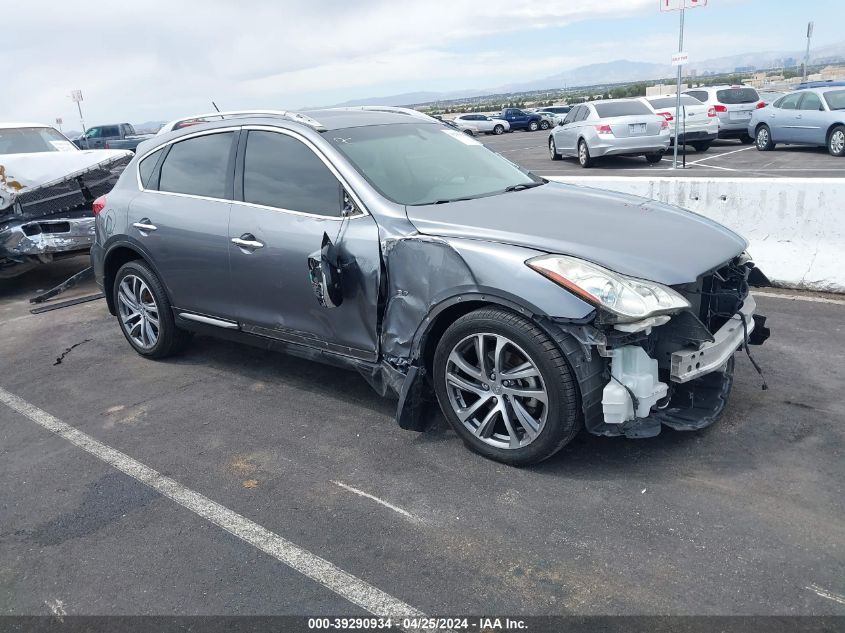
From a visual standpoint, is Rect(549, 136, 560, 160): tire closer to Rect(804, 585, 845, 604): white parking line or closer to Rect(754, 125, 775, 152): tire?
Rect(754, 125, 775, 152): tire

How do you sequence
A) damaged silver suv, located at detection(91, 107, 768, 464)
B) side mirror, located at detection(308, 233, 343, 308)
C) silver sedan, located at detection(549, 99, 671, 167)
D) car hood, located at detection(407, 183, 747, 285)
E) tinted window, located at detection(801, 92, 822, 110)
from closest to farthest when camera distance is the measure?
damaged silver suv, located at detection(91, 107, 768, 464) < car hood, located at detection(407, 183, 747, 285) < side mirror, located at detection(308, 233, 343, 308) < tinted window, located at detection(801, 92, 822, 110) < silver sedan, located at detection(549, 99, 671, 167)

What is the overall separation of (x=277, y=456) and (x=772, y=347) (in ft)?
12.0

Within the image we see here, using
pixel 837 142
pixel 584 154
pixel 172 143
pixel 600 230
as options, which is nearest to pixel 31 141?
pixel 172 143

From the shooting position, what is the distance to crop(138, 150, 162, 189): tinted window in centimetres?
571

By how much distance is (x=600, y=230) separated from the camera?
396 cm

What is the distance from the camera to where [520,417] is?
3.79 m

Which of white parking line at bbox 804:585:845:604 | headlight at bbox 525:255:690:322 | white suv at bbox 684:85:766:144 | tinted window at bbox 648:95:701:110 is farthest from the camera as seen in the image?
white suv at bbox 684:85:766:144

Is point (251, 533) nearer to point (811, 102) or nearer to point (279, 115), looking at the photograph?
point (279, 115)

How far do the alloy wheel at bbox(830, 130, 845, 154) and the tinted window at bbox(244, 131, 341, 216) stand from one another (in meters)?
16.4

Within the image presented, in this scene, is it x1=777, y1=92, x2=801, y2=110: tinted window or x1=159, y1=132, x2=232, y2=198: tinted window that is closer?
x1=159, y1=132, x2=232, y2=198: tinted window

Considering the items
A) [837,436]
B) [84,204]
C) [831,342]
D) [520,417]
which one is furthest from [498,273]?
[84,204]

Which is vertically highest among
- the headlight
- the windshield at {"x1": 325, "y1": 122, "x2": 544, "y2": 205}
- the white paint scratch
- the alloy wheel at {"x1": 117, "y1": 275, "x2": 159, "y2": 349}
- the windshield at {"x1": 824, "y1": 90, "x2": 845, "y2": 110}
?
the windshield at {"x1": 325, "y1": 122, "x2": 544, "y2": 205}

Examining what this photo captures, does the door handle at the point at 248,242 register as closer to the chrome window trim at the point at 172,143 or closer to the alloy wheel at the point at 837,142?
the chrome window trim at the point at 172,143

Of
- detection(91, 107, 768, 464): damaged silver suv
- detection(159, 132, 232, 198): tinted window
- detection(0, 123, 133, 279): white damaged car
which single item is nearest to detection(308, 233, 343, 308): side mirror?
detection(91, 107, 768, 464): damaged silver suv
